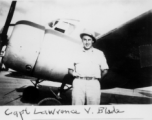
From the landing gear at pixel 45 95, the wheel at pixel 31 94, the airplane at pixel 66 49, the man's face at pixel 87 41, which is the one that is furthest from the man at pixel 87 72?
the wheel at pixel 31 94

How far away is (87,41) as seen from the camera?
5.09 feet

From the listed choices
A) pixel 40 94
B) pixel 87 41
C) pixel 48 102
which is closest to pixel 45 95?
pixel 40 94

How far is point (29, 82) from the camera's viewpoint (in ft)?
6.42

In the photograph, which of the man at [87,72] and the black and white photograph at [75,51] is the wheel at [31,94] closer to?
the black and white photograph at [75,51]

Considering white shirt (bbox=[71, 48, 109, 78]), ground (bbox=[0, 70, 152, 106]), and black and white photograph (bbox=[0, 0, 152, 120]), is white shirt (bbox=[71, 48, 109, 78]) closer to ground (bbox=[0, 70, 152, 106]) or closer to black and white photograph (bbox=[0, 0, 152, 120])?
black and white photograph (bbox=[0, 0, 152, 120])

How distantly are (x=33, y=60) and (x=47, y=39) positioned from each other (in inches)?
10.0

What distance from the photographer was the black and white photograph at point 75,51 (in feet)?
5.05

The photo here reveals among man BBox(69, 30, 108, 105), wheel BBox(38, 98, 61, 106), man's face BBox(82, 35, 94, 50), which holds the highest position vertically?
man's face BBox(82, 35, 94, 50)

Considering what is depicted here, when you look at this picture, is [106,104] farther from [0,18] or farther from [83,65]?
[0,18]

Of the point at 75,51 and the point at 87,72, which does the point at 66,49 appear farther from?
the point at 87,72

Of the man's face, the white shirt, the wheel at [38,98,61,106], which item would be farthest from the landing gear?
the man's face

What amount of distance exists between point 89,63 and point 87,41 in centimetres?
22

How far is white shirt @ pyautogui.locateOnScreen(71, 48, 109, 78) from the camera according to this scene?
1.53 metres

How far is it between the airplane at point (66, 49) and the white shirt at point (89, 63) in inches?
3.8
